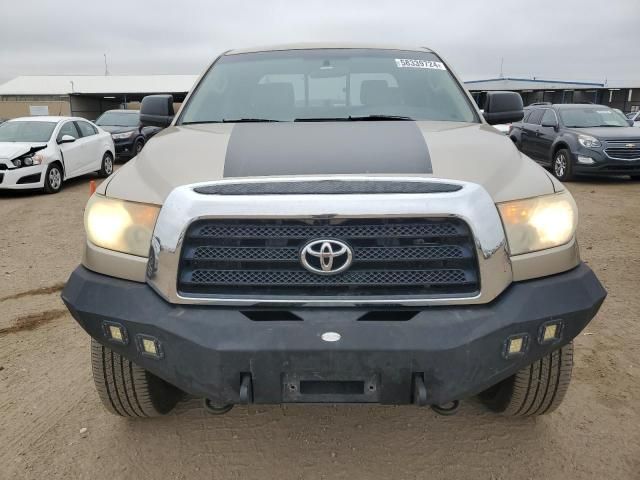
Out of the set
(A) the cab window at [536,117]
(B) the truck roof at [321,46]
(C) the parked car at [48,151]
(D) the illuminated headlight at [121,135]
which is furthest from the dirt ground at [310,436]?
(D) the illuminated headlight at [121,135]

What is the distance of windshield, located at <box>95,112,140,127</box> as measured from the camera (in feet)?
50.8

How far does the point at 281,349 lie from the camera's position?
5.81 feet

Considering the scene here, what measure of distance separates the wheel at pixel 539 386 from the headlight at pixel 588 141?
30.1 ft

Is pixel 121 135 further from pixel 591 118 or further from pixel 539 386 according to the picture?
pixel 539 386

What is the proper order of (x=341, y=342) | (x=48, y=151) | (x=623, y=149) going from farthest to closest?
(x=623, y=149)
(x=48, y=151)
(x=341, y=342)

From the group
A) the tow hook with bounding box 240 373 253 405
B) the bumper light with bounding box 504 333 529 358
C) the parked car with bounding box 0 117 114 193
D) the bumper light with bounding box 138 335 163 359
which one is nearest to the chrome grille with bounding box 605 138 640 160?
the bumper light with bounding box 504 333 529 358

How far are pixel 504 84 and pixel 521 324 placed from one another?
59961mm

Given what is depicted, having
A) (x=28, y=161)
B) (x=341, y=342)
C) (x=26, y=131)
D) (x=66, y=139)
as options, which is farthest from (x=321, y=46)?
(x=26, y=131)

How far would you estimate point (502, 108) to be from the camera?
3529mm

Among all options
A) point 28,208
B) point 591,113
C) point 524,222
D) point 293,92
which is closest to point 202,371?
point 524,222

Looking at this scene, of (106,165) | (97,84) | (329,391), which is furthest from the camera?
(97,84)

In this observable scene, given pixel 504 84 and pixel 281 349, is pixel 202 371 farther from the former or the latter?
pixel 504 84

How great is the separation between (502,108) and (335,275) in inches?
89.8

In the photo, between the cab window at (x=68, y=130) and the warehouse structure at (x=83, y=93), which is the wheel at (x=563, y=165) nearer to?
the cab window at (x=68, y=130)
